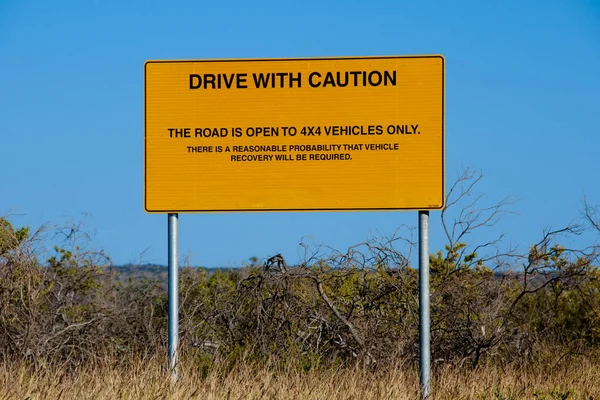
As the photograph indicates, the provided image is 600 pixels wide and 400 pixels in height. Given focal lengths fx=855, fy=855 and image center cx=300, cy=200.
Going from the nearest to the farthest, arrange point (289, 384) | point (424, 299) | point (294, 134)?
point (289, 384), point (424, 299), point (294, 134)

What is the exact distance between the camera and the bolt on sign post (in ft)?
29.3

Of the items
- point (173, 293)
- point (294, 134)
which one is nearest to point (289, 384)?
point (173, 293)

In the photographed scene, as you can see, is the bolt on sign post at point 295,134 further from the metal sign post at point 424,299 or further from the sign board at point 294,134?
the metal sign post at point 424,299

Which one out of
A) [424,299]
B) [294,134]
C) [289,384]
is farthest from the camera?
[294,134]

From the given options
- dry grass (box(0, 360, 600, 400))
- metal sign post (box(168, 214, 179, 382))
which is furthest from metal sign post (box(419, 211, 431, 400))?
metal sign post (box(168, 214, 179, 382))

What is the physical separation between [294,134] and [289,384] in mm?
2577

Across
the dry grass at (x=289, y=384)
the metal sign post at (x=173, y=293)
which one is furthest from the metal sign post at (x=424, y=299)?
the metal sign post at (x=173, y=293)

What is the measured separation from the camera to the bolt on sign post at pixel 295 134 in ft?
29.3

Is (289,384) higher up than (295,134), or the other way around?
(295,134)

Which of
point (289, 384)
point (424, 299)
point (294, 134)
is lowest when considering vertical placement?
point (289, 384)

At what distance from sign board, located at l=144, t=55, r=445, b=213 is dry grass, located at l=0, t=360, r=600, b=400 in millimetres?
1785

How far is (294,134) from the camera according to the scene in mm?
9008

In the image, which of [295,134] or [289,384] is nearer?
[289,384]

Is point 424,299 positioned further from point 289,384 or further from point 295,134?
point 295,134
